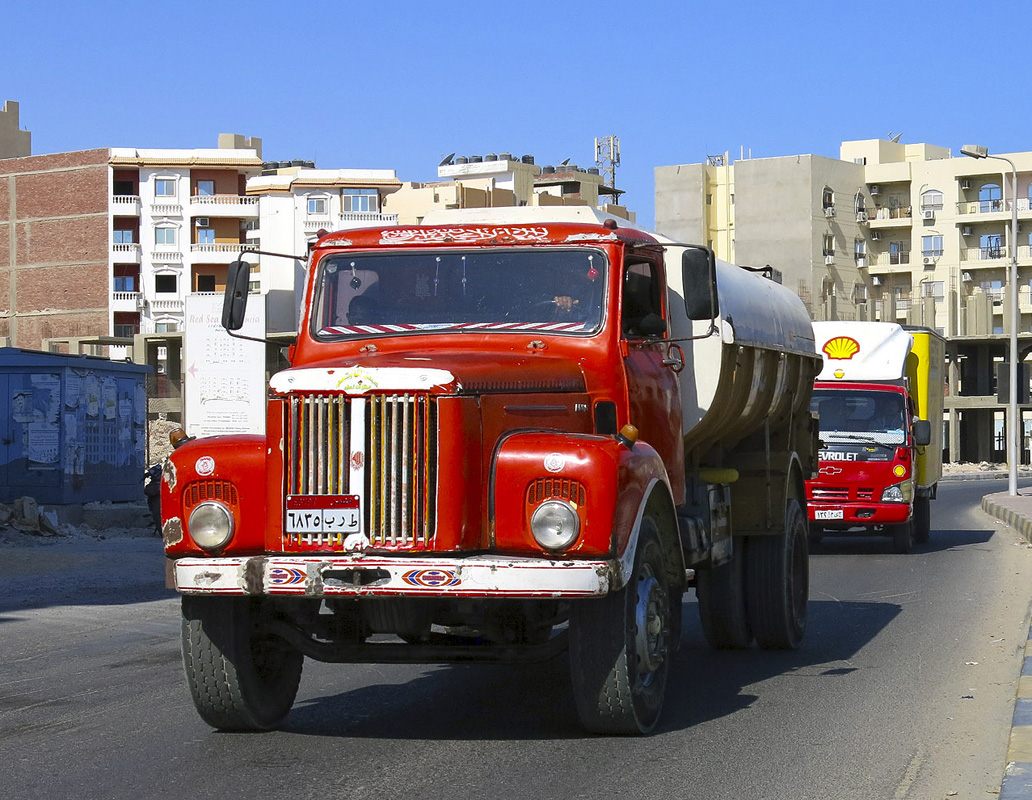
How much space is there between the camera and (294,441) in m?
7.14

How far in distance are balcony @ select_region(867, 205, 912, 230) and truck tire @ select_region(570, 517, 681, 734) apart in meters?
98.1

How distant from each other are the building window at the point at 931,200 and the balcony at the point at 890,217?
1.12 m

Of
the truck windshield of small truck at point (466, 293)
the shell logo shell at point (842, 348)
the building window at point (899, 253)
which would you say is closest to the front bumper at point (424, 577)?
the truck windshield of small truck at point (466, 293)

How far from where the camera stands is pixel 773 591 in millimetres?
11125

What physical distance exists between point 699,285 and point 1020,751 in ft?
9.17

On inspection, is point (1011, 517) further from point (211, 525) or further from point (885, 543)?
point (211, 525)

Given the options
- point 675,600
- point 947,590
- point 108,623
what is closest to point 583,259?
point 675,600

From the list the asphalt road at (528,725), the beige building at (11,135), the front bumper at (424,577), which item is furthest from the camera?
the beige building at (11,135)

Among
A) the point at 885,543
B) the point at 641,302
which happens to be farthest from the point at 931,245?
the point at 641,302

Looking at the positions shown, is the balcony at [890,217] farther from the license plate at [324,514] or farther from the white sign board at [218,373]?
the license plate at [324,514]

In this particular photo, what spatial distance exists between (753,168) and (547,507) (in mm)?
97226

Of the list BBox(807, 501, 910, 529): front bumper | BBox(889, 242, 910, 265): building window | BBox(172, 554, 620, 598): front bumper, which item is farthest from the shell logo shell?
BBox(889, 242, 910, 265): building window

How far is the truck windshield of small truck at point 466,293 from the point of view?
8.47 meters

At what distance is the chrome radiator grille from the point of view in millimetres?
7027
